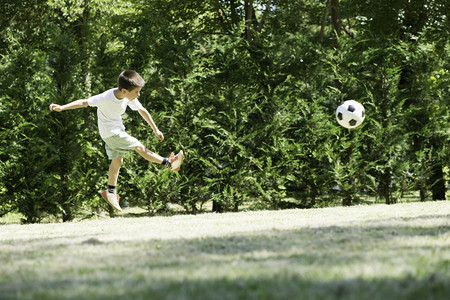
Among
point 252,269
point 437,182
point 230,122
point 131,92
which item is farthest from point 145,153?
point 437,182

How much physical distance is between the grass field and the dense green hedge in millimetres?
4700

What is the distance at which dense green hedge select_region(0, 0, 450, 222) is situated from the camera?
10.2 meters

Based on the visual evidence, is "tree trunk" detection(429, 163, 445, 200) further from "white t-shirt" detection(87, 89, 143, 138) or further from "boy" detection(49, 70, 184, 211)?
→ "white t-shirt" detection(87, 89, 143, 138)

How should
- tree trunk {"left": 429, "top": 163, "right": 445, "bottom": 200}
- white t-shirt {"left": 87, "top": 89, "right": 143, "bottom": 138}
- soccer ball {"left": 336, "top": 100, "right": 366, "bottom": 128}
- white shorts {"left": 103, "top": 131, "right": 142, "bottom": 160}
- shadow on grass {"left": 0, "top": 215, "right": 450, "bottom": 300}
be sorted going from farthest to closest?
tree trunk {"left": 429, "top": 163, "right": 445, "bottom": 200} → soccer ball {"left": 336, "top": 100, "right": 366, "bottom": 128} → white shorts {"left": 103, "top": 131, "right": 142, "bottom": 160} → white t-shirt {"left": 87, "top": 89, "right": 143, "bottom": 138} → shadow on grass {"left": 0, "top": 215, "right": 450, "bottom": 300}

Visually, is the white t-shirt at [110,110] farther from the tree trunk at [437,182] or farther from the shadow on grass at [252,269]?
the tree trunk at [437,182]

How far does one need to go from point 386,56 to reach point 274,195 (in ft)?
12.9

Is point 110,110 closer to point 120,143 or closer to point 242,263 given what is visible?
point 120,143

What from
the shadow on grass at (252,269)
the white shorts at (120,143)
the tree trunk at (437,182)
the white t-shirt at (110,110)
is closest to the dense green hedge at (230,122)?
the tree trunk at (437,182)

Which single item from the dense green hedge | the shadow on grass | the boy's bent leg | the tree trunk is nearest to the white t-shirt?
the boy's bent leg

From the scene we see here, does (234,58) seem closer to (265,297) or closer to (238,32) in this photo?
(238,32)

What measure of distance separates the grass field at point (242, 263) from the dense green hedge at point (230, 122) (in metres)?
4.70

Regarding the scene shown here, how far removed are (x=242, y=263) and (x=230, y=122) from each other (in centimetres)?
730

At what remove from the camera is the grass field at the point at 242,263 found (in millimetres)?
2775

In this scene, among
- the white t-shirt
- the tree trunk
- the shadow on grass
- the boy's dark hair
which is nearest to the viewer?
the shadow on grass
